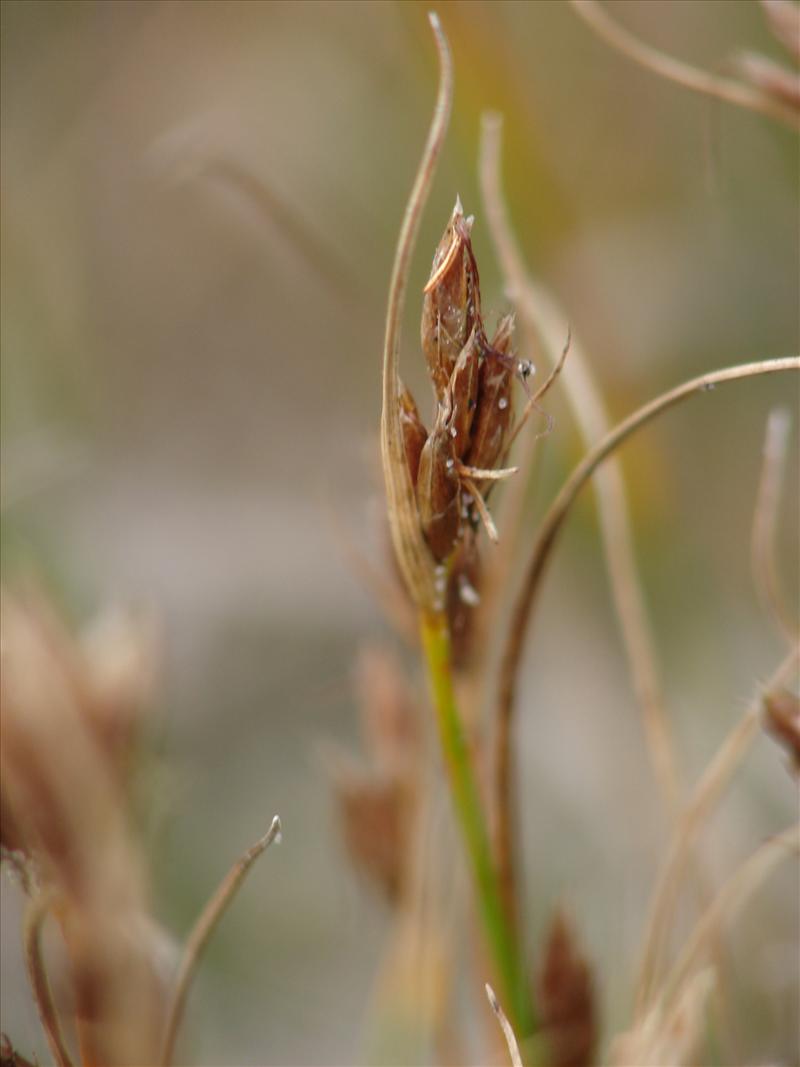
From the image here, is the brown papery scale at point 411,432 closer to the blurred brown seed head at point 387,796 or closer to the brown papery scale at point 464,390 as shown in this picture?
the brown papery scale at point 464,390

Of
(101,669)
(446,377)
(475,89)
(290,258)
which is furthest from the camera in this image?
(290,258)

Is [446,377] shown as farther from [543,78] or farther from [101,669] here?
[543,78]

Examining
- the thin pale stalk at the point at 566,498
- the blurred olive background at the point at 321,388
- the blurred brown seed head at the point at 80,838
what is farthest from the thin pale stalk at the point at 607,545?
the blurred olive background at the point at 321,388

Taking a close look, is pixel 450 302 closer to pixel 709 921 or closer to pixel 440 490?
pixel 440 490

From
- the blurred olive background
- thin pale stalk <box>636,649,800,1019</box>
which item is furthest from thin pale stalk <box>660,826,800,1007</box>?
the blurred olive background

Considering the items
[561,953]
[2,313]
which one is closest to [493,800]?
[561,953]

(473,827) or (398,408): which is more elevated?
(398,408)

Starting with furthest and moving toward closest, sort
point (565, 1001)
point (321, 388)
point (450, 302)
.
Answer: point (321, 388), point (565, 1001), point (450, 302)

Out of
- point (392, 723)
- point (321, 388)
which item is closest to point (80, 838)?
point (392, 723)
